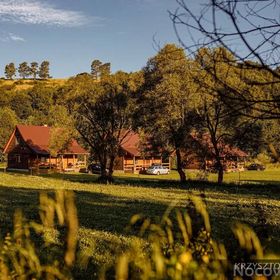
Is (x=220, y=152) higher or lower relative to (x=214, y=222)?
higher

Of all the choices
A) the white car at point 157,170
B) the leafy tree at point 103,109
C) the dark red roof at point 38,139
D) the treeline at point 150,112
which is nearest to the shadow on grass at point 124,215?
the treeline at point 150,112

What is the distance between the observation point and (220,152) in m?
37.8

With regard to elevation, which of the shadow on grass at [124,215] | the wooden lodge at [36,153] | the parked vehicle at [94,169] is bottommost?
the shadow on grass at [124,215]

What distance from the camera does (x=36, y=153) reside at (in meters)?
71.7

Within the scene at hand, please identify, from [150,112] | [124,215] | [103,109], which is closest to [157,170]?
[103,109]

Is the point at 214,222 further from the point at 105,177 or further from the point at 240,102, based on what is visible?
the point at 105,177

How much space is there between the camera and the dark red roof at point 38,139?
241ft

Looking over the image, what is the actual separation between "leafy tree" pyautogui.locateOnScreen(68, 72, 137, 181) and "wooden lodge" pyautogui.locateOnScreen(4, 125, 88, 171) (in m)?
25.1

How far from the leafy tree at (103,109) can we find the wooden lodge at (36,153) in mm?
25115

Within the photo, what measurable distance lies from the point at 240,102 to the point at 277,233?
835 cm

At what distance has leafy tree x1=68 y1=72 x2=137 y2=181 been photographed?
142 feet

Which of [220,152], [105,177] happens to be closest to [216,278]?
[220,152]

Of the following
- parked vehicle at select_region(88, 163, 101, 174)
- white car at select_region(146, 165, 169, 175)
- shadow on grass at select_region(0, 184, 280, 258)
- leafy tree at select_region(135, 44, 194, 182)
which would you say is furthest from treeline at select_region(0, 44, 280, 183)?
white car at select_region(146, 165, 169, 175)

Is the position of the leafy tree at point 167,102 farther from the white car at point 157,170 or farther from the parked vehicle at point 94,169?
the parked vehicle at point 94,169
